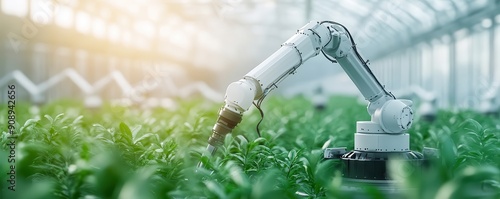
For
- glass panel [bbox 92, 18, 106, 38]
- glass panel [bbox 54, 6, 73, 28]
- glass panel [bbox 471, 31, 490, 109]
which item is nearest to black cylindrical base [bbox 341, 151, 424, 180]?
glass panel [bbox 54, 6, 73, 28]

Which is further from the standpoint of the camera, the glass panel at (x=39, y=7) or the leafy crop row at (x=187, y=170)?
the glass panel at (x=39, y=7)

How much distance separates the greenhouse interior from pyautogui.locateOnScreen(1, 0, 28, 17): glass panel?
1.5 inches

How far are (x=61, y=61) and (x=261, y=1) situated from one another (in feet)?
17.1

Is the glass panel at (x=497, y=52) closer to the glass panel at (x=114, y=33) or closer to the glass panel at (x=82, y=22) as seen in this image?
the glass panel at (x=82, y=22)

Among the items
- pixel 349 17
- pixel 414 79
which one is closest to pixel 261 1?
pixel 349 17

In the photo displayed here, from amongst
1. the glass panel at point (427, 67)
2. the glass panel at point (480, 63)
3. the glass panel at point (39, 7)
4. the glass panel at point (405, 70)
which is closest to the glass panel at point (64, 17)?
the glass panel at point (39, 7)

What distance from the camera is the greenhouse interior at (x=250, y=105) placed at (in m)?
2.79

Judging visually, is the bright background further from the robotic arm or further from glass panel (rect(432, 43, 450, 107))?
the robotic arm

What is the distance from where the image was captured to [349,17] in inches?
626

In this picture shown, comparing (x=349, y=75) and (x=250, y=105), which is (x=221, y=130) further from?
(x=349, y=75)

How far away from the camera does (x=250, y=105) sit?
154 inches

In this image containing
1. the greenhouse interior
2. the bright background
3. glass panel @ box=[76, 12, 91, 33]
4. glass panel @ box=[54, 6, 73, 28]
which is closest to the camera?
the greenhouse interior

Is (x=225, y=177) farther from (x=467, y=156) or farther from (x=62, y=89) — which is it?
(x=62, y=89)

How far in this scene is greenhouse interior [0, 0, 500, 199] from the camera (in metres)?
2.79
